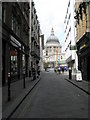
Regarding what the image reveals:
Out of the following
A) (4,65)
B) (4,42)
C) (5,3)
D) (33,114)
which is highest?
(5,3)

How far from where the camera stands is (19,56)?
22.2 metres

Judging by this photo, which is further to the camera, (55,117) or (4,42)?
(4,42)

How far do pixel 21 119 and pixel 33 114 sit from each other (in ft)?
2.42

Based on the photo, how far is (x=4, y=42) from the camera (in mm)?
15406

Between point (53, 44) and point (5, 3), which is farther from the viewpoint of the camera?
point (53, 44)

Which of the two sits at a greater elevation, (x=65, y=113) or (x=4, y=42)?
(x=4, y=42)

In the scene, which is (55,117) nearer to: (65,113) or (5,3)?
(65,113)

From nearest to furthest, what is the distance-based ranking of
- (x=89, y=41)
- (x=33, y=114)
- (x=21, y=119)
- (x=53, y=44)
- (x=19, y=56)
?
(x=21, y=119), (x=33, y=114), (x=89, y=41), (x=19, y=56), (x=53, y=44)

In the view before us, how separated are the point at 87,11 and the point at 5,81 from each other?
37.0 ft

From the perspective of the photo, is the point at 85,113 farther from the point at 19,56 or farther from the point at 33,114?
the point at 19,56

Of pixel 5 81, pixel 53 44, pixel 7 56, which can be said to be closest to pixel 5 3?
pixel 7 56

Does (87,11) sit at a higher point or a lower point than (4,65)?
higher

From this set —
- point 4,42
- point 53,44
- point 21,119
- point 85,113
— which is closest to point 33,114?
point 21,119

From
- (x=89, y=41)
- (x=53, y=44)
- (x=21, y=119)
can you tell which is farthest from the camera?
(x=53, y=44)
